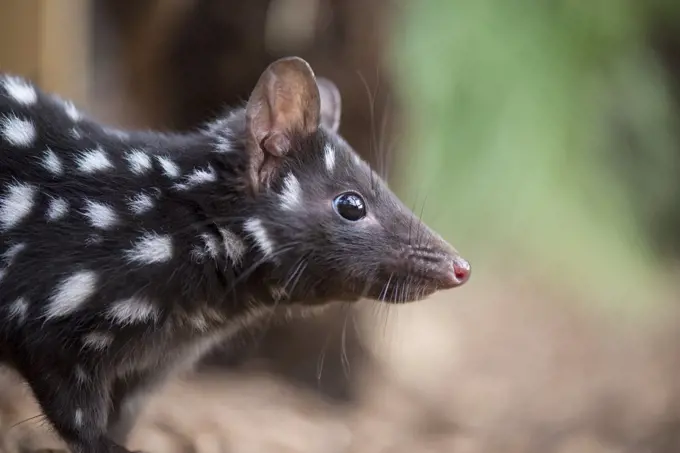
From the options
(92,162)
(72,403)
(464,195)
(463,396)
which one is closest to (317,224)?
(92,162)

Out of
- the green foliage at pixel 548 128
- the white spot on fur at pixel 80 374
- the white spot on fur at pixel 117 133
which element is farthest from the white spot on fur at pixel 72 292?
the green foliage at pixel 548 128

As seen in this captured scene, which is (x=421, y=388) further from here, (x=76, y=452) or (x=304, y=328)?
(x=76, y=452)

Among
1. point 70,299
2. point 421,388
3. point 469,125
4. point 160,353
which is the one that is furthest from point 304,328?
point 70,299

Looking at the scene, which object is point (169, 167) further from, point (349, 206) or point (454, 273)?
point (454, 273)

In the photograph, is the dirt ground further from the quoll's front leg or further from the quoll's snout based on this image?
the quoll's snout

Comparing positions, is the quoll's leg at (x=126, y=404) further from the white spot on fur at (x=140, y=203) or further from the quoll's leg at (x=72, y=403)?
the white spot on fur at (x=140, y=203)

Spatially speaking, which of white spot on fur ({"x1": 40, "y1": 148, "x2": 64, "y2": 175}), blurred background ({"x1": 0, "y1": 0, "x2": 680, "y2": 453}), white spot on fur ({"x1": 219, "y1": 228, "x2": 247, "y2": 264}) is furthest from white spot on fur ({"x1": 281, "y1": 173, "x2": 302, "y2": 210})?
blurred background ({"x1": 0, "y1": 0, "x2": 680, "y2": 453})
